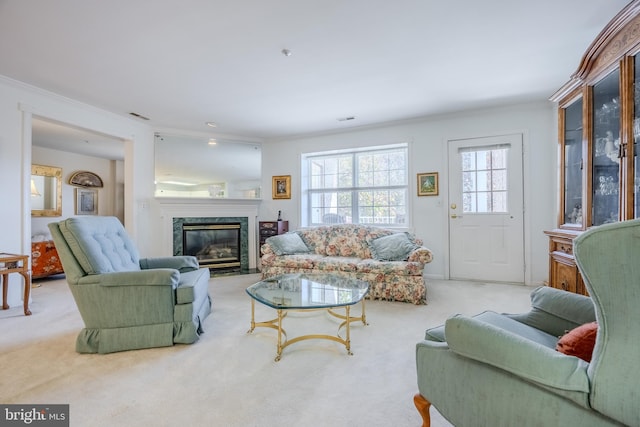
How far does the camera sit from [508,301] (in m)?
3.13

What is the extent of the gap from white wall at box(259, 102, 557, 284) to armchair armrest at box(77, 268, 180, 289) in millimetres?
3068

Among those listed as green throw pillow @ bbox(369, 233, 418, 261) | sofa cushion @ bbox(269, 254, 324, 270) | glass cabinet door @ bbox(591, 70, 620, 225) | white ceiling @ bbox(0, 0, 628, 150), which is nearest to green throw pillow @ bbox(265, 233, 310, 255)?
sofa cushion @ bbox(269, 254, 324, 270)

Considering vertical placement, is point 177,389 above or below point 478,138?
below

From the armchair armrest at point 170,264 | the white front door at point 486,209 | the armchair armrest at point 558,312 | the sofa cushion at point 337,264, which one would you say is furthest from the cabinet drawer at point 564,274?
the armchair armrest at point 170,264

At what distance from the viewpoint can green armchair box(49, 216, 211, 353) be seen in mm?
2039

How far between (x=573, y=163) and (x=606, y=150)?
0.46 meters

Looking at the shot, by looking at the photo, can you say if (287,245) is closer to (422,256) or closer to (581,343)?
(422,256)

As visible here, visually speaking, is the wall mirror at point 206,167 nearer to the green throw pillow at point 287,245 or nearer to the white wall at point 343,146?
the white wall at point 343,146

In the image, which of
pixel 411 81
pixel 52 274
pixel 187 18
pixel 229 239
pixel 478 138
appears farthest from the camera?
pixel 229 239

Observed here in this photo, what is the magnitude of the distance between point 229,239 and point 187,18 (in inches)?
139

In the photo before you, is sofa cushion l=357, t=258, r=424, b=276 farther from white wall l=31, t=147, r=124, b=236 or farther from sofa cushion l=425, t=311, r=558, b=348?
white wall l=31, t=147, r=124, b=236

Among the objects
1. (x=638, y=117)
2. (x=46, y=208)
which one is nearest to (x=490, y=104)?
(x=638, y=117)

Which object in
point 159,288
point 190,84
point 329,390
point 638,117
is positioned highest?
point 190,84

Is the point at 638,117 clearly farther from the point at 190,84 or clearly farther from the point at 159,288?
the point at 190,84
